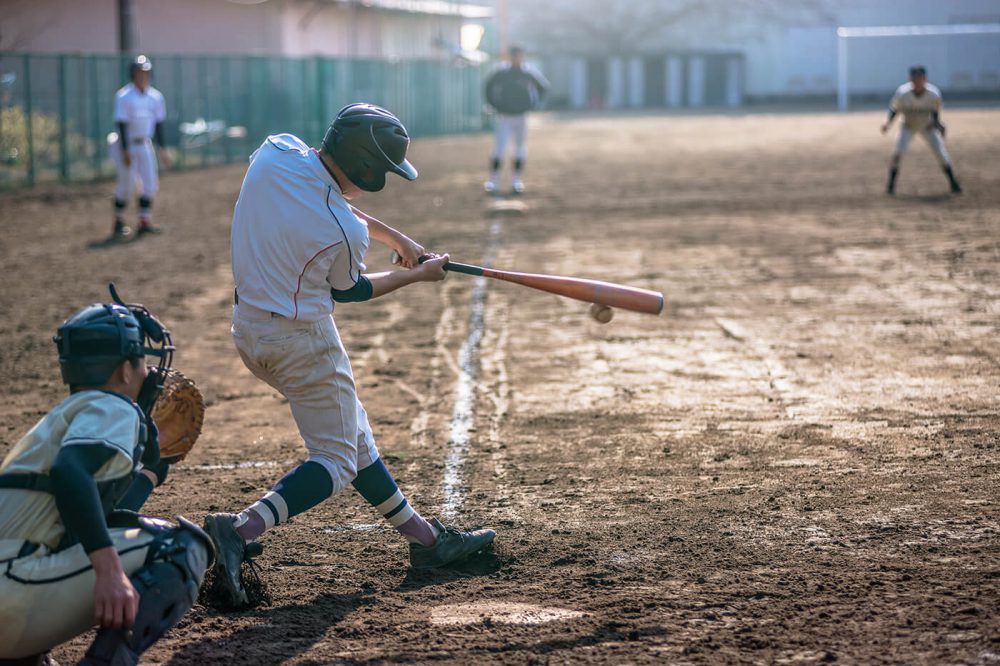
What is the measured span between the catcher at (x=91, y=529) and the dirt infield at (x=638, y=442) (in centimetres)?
68

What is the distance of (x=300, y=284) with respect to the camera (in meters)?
4.62

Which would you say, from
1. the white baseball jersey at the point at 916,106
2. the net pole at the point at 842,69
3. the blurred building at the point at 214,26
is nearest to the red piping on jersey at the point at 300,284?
the white baseball jersey at the point at 916,106

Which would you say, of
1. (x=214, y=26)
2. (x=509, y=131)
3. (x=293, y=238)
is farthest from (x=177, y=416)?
(x=214, y=26)

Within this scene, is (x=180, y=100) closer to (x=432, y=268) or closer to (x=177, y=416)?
(x=432, y=268)

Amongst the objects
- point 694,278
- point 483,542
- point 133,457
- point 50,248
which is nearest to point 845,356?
point 694,278

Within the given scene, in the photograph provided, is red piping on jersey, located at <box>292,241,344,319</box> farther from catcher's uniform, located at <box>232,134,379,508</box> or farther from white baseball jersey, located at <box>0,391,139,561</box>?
white baseball jersey, located at <box>0,391,139,561</box>

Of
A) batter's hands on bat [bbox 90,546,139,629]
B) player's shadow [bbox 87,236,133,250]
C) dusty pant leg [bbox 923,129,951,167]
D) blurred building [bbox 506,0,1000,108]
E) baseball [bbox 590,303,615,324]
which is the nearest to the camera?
batter's hands on bat [bbox 90,546,139,629]

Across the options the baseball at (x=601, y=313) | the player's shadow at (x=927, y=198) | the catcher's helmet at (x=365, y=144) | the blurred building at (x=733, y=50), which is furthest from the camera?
the blurred building at (x=733, y=50)

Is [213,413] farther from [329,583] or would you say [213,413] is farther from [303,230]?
[303,230]

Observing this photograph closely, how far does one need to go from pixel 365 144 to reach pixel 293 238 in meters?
0.49

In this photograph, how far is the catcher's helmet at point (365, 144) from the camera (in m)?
4.66

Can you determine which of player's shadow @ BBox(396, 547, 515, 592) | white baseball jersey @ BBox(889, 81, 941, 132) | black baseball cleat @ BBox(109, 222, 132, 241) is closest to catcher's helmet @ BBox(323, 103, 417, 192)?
player's shadow @ BBox(396, 547, 515, 592)

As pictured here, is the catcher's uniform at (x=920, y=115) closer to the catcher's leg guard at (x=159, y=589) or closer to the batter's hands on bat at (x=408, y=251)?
the batter's hands on bat at (x=408, y=251)

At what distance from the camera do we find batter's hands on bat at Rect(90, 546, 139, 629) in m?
3.42
